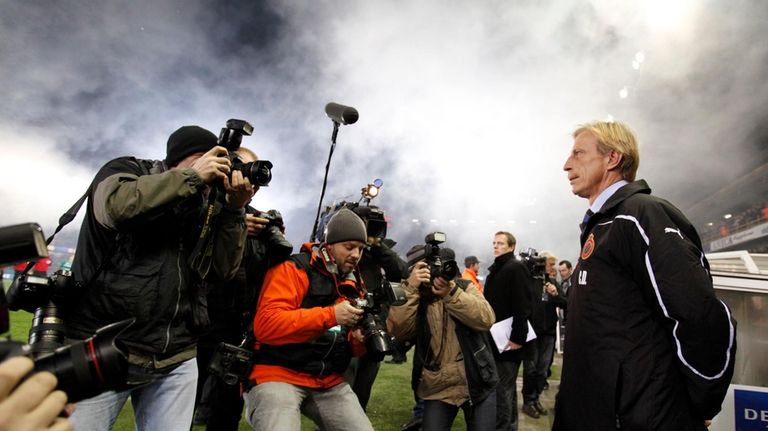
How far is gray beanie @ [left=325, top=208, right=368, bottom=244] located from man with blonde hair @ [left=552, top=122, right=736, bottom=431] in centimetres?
135

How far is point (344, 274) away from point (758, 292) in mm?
2975

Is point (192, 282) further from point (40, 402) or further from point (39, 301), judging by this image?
point (40, 402)

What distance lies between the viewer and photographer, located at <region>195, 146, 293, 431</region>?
8.91 feet

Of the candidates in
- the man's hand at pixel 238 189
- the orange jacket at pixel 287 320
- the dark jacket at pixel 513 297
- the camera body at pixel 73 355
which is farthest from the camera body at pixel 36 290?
the dark jacket at pixel 513 297

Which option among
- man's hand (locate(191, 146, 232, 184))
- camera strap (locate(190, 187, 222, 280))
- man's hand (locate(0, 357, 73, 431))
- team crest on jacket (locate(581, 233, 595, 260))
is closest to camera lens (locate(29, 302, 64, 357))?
camera strap (locate(190, 187, 222, 280))

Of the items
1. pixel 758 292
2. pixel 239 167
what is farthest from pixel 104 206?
pixel 758 292

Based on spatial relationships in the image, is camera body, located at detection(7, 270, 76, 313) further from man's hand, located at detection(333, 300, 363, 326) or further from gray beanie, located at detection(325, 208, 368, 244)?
gray beanie, located at detection(325, 208, 368, 244)

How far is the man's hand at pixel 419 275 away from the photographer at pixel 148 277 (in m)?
1.42

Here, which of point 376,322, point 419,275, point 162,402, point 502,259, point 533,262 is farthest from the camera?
point 533,262

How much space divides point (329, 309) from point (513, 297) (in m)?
2.57

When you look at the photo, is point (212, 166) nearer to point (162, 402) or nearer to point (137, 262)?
point (137, 262)

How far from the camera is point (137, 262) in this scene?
177 centimetres

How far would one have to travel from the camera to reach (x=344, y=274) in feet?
9.05

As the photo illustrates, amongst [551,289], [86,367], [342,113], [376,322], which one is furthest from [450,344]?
[551,289]
